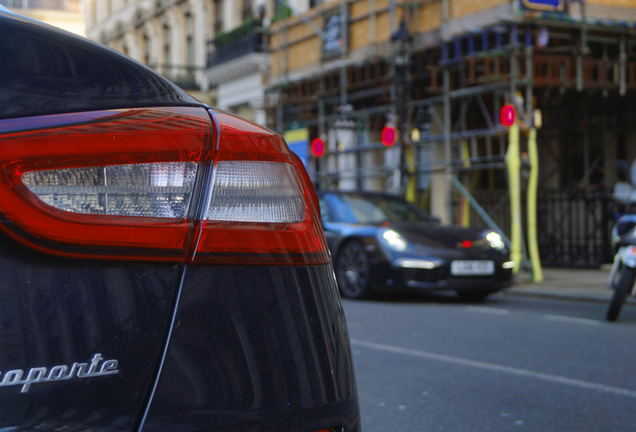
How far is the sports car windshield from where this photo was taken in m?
11.5

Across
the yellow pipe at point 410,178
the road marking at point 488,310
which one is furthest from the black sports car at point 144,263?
the yellow pipe at point 410,178

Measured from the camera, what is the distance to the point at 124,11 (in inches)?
1581

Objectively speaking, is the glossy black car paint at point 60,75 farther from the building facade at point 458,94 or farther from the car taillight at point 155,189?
the building facade at point 458,94

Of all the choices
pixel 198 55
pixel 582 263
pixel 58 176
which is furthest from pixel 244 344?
pixel 198 55

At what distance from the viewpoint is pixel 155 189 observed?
5.00 ft

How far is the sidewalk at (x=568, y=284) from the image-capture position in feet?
36.9

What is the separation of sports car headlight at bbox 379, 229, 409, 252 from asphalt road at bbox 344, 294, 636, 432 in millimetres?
1138

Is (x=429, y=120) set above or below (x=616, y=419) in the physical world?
above

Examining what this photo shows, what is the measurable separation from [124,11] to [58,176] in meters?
40.5

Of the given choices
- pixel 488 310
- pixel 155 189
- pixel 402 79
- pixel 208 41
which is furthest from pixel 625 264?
pixel 208 41

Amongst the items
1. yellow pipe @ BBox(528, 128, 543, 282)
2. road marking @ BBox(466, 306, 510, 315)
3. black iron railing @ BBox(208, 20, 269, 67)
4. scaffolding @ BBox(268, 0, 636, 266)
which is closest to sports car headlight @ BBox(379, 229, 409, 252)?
road marking @ BBox(466, 306, 510, 315)

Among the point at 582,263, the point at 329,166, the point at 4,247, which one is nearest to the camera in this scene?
the point at 4,247

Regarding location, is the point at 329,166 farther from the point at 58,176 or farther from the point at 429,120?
the point at 58,176

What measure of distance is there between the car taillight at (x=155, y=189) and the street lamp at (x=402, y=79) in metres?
15.2
